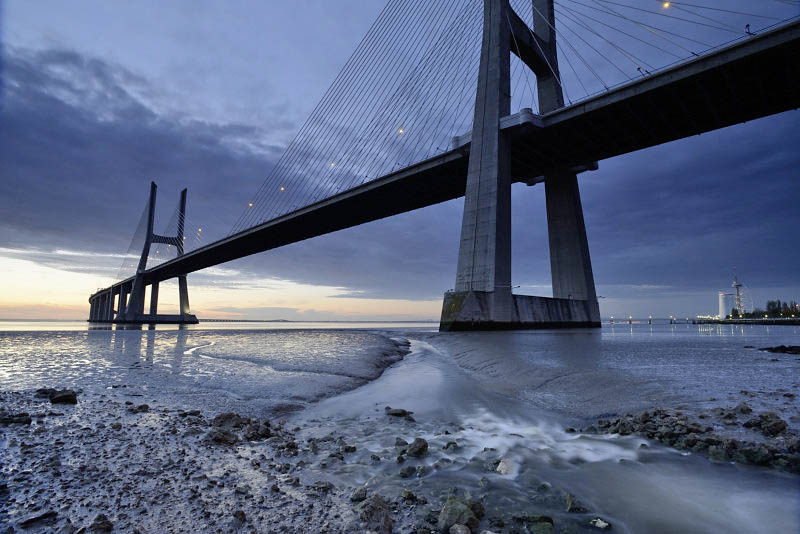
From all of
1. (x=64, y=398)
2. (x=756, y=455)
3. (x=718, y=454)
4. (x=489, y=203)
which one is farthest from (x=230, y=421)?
(x=489, y=203)

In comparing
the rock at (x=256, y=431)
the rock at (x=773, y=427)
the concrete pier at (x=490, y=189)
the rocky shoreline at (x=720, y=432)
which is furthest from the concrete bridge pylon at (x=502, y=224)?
the rock at (x=256, y=431)

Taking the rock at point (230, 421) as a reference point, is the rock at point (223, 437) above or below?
above

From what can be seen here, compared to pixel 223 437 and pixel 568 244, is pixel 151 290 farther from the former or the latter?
pixel 223 437

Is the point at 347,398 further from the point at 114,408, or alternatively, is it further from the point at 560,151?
the point at 560,151

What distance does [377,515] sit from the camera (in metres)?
1.64

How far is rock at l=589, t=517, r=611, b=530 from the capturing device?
1588 mm

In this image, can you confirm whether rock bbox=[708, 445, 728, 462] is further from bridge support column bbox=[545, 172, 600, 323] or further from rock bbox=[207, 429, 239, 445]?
bridge support column bbox=[545, 172, 600, 323]

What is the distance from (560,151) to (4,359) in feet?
106

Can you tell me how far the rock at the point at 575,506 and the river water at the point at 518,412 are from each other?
5cm

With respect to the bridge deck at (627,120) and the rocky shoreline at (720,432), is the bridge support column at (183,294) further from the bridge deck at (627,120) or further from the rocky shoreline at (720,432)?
the rocky shoreline at (720,432)

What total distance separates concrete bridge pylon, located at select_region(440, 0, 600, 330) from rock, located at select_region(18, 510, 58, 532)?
66.1 feet

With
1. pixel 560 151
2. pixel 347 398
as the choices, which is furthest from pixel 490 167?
pixel 347 398

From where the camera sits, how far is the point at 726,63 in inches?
765

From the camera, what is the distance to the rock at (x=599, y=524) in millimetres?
1588
